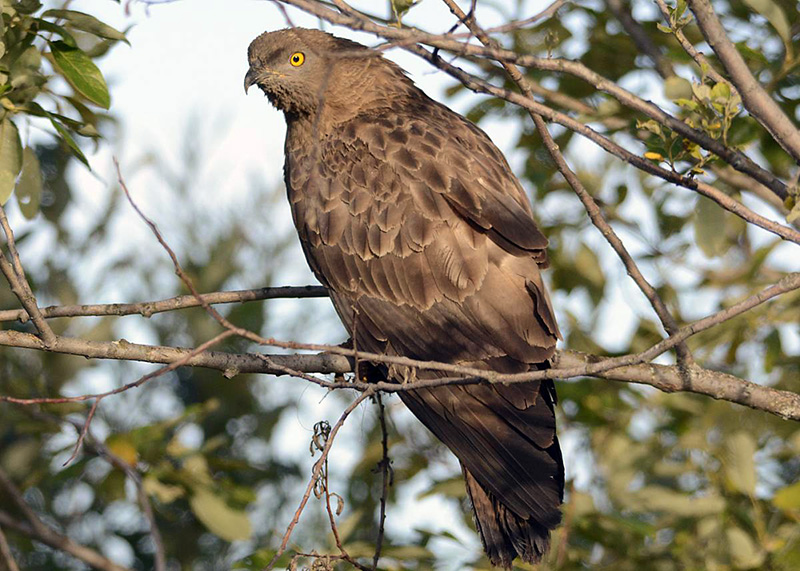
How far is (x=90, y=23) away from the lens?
330cm

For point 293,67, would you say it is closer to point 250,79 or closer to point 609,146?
point 250,79

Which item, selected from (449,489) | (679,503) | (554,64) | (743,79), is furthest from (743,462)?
(554,64)

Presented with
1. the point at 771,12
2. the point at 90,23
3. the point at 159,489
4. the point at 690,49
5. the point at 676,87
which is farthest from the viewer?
the point at 159,489

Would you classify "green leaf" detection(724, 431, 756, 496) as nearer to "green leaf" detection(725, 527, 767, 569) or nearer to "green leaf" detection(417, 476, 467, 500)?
"green leaf" detection(725, 527, 767, 569)

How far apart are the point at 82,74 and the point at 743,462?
10.6ft

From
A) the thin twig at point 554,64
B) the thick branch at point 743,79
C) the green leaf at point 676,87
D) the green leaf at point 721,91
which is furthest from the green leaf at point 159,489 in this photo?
the thick branch at point 743,79

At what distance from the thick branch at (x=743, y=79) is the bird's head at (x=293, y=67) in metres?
2.33

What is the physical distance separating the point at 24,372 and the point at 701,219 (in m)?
3.91

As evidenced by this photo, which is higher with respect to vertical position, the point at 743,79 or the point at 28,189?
the point at 28,189

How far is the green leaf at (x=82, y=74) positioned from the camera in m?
3.36

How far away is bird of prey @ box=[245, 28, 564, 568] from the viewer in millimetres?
3711

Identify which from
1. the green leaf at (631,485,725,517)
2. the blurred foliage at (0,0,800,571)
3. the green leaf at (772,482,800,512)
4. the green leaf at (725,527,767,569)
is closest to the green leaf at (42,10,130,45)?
the blurred foliage at (0,0,800,571)

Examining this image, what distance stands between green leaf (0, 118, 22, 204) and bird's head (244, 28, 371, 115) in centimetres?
165

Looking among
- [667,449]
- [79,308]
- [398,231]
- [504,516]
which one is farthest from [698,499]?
[79,308]
